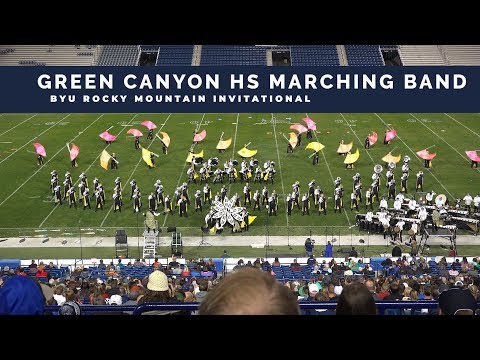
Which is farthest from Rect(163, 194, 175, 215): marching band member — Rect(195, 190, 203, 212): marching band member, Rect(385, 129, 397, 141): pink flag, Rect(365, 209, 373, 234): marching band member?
Rect(385, 129, 397, 141): pink flag

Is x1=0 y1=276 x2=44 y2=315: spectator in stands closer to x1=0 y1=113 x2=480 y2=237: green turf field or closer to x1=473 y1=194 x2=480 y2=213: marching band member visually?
x1=0 y1=113 x2=480 y2=237: green turf field

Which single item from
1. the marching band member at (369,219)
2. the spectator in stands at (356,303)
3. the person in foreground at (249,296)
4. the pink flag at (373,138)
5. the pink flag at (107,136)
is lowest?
the spectator in stands at (356,303)

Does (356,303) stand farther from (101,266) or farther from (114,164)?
(114,164)

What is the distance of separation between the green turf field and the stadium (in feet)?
0.19

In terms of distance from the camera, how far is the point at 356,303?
94.9 inches

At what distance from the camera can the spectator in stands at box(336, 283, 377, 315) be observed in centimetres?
240

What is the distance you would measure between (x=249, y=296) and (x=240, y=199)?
54.2 ft

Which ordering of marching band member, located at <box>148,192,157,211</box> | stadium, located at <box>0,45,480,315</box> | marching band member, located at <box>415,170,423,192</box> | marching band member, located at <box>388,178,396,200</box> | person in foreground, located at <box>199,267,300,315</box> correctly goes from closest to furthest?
person in foreground, located at <box>199,267,300,315</box>, stadium, located at <box>0,45,480,315</box>, marching band member, located at <box>148,192,157,211</box>, marching band member, located at <box>388,178,396,200</box>, marching band member, located at <box>415,170,423,192</box>

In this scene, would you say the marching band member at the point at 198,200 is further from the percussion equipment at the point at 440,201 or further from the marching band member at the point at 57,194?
Result: the percussion equipment at the point at 440,201

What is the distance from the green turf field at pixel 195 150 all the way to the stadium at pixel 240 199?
58 mm

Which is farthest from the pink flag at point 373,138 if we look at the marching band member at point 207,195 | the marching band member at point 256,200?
the marching band member at point 207,195

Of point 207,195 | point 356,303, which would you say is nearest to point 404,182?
point 207,195

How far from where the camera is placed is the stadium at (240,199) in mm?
11227
